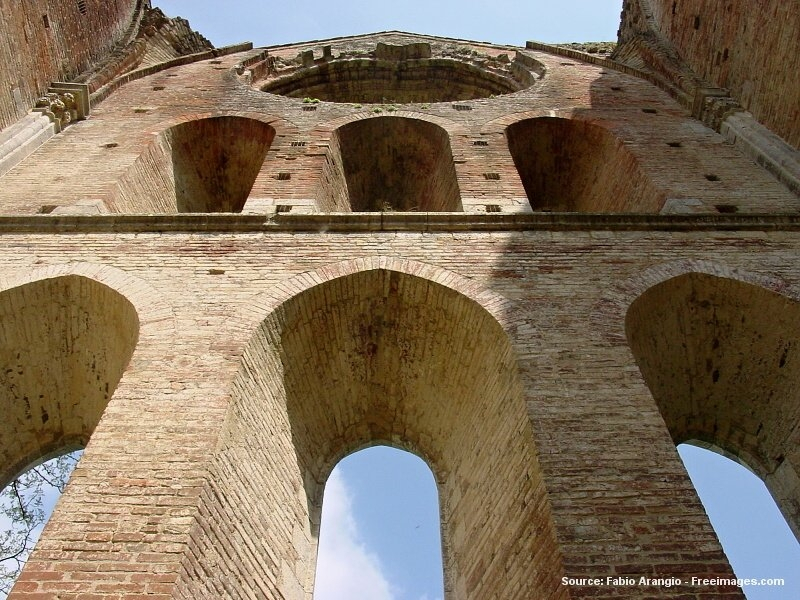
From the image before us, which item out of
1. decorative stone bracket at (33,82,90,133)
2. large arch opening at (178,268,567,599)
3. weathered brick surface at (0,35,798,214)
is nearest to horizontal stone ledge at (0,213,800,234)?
weathered brick surface at (0,35,798,214)

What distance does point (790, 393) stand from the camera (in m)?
5.75

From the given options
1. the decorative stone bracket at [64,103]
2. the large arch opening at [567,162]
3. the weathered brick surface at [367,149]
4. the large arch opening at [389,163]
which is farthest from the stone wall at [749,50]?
the decorative stone bracket at [64,103]

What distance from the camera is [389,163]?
1026cm

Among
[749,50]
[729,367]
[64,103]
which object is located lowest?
[729,367]

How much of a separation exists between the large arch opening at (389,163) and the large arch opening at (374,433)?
3581 mm

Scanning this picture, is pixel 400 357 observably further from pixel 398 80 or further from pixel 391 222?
pixel 398 80

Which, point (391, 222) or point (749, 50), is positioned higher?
point (749, 50)

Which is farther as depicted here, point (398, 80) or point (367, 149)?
point (398, 80)

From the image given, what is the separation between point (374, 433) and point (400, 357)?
823 millimetres

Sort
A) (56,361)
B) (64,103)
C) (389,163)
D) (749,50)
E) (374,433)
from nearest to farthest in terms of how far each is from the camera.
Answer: (56,361) → (374,433) → (64,103) → (749,50) → (389,163)

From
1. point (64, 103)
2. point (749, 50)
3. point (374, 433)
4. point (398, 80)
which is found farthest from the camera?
point (398, 80)

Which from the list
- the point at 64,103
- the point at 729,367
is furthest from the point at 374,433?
the point at 64,103

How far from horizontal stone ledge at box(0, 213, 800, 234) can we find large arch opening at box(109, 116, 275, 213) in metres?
2.57

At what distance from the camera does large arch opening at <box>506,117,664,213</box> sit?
9.26m
